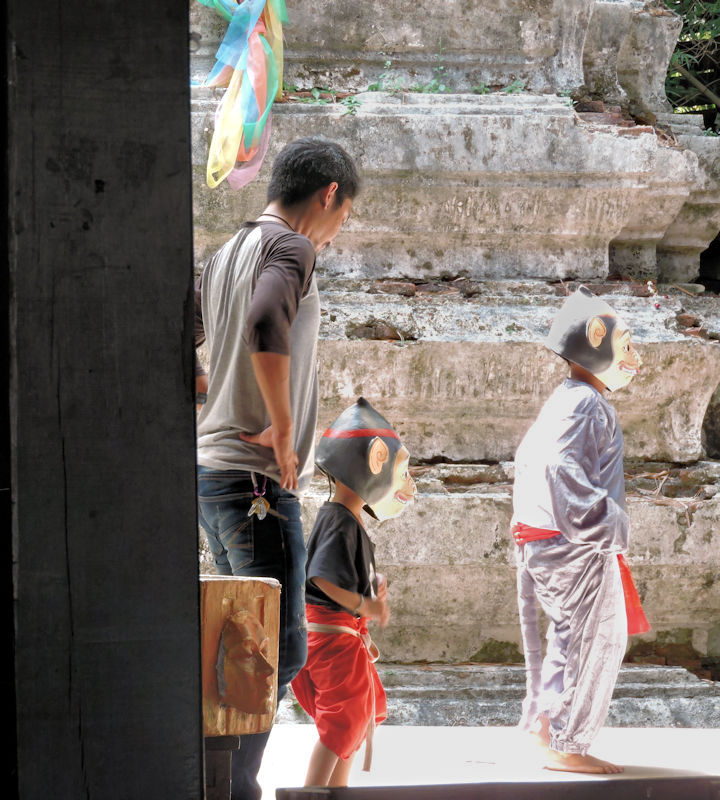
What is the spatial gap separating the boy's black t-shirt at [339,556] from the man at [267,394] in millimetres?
221

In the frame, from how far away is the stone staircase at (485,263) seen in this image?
459 centimetres

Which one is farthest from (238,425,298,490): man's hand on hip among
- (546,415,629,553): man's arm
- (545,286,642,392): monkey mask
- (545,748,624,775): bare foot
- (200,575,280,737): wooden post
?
(545,748,624,775): bare foot

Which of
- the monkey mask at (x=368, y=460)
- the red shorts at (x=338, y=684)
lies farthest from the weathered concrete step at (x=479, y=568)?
the red shorts at (x=338, y=684)

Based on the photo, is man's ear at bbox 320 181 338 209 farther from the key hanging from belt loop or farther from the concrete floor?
the concrete floor

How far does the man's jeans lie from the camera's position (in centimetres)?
256

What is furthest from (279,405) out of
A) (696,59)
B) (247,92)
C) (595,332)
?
(696,59)

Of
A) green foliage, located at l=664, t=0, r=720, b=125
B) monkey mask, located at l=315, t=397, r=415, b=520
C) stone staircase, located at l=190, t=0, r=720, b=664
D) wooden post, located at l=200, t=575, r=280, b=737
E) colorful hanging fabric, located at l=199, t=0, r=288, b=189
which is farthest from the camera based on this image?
green foliage, located at l=664, t=0, r=720, b=125

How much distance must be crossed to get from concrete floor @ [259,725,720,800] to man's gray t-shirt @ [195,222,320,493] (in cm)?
113

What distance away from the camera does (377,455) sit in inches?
118

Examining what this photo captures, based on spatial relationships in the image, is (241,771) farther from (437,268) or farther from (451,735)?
(437,268)

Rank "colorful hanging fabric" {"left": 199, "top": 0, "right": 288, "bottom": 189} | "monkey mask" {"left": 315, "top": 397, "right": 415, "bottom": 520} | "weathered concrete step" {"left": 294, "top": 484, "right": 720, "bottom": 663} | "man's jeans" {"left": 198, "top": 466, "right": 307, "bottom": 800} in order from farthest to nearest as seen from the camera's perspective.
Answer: "weathered concrete step" {"left": 294, "top": 484, "right": 720, "bottom": 663} < "colorful hanging fabric" {"left": 199, "top": 0, "right": 288, "bottom": 189} < "monkey mask" {"left": 315, "top": 397, "right": 415, "bottom": 520} < "man's jeans" {"left": 198, "top": 466, "right": 307, "bottom": 800}

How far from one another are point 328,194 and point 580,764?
6.49 ft

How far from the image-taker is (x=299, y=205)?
111 inches

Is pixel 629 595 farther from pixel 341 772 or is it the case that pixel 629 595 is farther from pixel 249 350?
pixel 249 350
